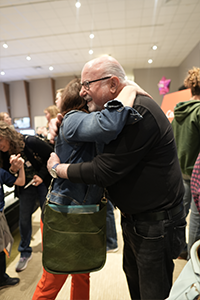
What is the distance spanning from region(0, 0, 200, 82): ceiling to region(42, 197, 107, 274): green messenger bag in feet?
17.6

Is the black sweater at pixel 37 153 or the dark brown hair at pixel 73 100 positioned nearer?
the dark brown hair at pixel 73 100

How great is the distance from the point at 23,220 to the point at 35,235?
74 centimetres

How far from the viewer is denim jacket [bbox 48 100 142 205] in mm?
834

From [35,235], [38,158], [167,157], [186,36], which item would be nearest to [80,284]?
[167,157]

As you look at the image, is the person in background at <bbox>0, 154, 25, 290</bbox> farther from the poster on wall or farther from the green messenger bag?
the poster on wall

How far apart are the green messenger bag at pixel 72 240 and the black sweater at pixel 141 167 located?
0.58 ft

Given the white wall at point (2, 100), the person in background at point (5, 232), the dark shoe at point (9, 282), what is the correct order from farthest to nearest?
1. the white wall at point (2, 100)
2. the dark shoe at point (9, 282)
3. the person in background at point (5, 232)

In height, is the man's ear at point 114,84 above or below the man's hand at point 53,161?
above

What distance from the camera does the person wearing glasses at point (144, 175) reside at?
891 mm

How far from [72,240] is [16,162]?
1060 millimetres

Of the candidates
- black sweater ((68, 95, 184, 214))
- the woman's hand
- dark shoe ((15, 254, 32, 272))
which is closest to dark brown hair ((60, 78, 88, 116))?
black sweater ((68, 95, 184, 214))

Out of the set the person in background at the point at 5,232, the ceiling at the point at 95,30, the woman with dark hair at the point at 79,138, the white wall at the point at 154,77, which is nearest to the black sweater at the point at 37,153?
the person in background at the point at 5,232

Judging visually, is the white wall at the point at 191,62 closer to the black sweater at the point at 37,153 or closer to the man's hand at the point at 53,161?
the black sweater at the point at 37,153

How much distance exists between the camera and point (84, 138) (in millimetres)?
903
